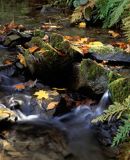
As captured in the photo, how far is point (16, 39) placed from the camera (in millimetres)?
7742

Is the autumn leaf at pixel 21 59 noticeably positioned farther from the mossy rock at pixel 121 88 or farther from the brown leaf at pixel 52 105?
the mossy rock at pixel 121 88

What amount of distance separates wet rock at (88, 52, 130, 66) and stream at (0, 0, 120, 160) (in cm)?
96

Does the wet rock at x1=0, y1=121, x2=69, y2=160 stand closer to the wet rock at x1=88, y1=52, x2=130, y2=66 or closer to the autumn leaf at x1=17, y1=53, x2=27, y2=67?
the autumn leaf at x1=17, y1=53, x2=27, y2=67

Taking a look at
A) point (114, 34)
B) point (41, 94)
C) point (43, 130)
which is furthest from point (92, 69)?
point (114, 34)

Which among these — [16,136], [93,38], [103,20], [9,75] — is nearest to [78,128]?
[16,136]

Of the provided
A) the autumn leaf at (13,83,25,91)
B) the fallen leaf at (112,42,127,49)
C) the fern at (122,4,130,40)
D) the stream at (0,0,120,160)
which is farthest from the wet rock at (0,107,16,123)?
the fallen leaf at (112,42,127,49)

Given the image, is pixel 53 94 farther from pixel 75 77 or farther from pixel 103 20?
pixel 103 20

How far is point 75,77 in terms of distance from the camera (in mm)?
6195

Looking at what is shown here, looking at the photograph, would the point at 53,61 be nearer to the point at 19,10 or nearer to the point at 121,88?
the point at 121,88

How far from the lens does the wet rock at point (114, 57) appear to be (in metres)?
6.36

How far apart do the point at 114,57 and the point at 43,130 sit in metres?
2.01

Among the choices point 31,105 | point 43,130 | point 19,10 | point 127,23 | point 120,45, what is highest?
point 127,23

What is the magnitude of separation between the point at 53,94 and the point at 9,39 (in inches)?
98.2

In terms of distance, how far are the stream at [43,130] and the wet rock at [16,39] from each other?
825 mm
